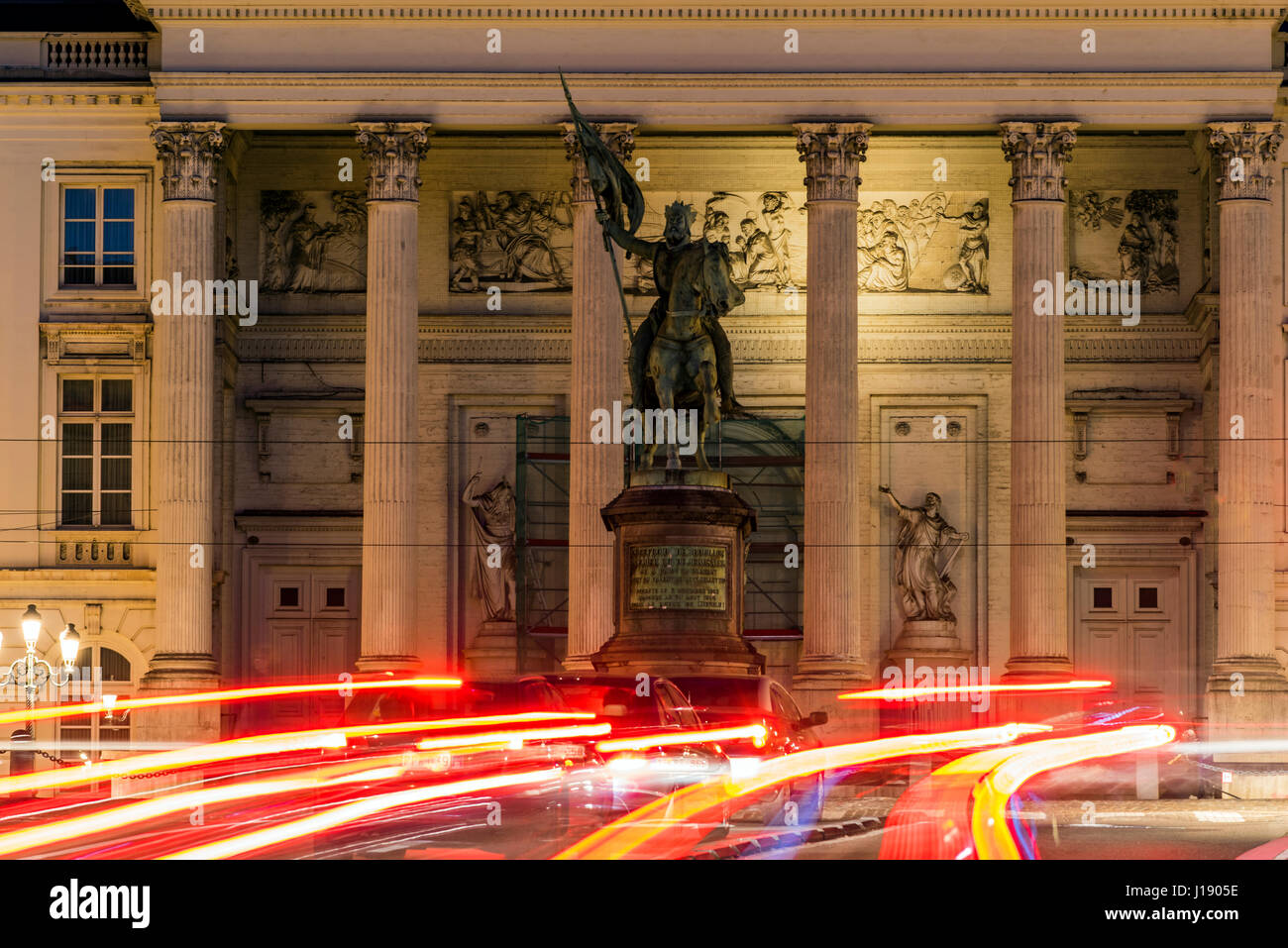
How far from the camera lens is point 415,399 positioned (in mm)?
52344

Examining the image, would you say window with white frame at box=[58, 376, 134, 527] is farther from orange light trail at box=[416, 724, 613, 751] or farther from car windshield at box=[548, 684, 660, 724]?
orange light trail at box=[416, 724, 613, 751]

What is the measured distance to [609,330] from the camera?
5194cm

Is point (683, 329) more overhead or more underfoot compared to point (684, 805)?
more overhead

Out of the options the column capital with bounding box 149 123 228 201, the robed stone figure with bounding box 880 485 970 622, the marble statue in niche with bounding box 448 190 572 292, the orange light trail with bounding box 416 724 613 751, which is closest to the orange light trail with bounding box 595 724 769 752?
the orange light trail with bounding box 416 724 613 751

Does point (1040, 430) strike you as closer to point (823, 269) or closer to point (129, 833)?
point (823, 269)

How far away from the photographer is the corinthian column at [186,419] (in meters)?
51.5

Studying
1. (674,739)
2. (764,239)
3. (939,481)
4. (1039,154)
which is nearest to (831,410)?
(1039,154)

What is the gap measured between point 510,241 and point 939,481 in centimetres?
1333

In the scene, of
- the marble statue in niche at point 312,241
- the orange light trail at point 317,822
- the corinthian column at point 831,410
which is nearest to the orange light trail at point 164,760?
the orange light trail at point 317,822

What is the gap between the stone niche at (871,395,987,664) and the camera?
58.5 metres

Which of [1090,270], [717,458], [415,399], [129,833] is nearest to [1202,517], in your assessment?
[1090,270]

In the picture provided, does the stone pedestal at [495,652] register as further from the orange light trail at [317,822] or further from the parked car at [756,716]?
the orange light trail at [317,822]

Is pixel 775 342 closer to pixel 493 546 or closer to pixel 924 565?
pixel 924 565

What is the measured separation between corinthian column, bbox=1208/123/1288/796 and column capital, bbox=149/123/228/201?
23929 millimetres
